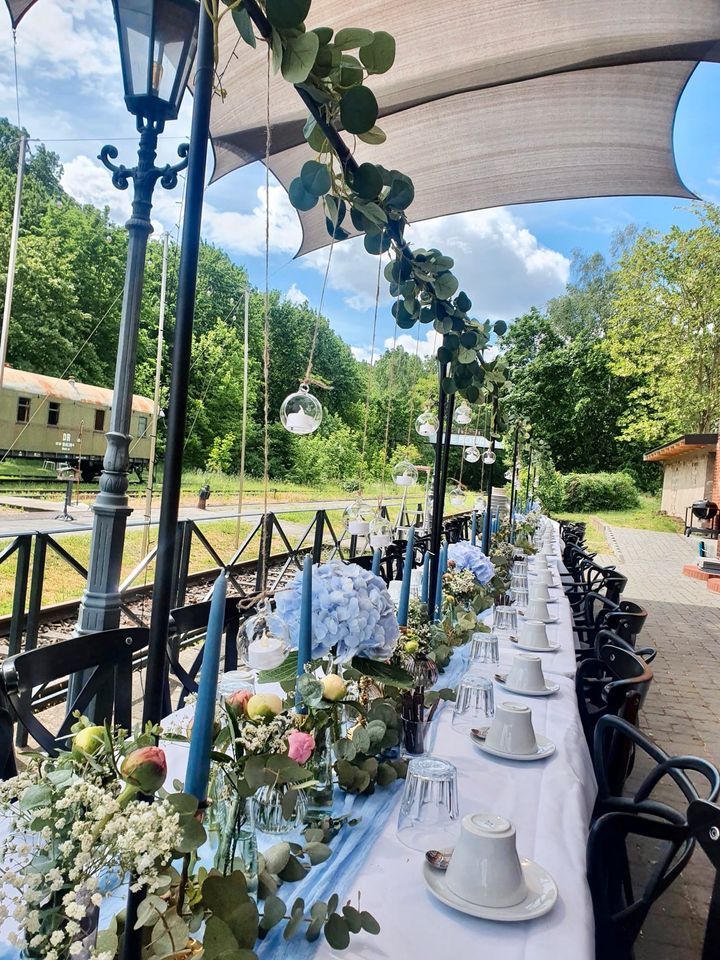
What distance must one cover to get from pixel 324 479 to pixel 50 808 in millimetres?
5092

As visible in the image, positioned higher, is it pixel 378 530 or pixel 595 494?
pixel 595 494

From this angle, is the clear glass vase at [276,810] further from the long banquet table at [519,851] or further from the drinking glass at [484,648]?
the drinking glass at [484,648]

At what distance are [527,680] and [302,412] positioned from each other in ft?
3.72

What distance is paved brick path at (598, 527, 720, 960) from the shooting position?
2229 mm

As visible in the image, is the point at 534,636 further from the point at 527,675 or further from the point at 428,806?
the point at 428,806

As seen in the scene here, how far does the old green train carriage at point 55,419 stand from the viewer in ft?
60.8

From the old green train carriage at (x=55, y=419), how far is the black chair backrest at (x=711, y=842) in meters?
17.5

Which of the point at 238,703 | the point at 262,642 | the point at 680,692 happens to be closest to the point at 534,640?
the point at 262,642

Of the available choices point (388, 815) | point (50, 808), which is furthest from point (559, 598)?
point (50, 808)

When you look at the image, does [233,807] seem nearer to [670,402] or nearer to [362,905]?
[362,905]

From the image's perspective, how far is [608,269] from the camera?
36.2m

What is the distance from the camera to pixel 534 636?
280 cm

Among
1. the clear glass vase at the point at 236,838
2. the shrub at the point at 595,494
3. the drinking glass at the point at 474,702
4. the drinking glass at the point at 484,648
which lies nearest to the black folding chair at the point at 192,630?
the drinking glass at the point at 474,702

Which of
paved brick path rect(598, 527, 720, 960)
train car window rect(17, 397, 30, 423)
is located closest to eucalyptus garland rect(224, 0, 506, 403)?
paved brick path rect(598, 527, 720, 960)
